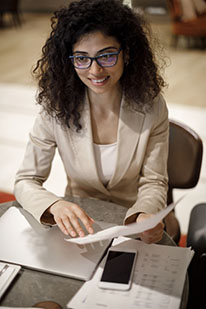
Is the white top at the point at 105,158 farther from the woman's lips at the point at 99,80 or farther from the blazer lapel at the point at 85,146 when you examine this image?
the woman's lips at the point at 99,80

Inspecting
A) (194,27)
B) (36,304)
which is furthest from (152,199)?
(194,27)

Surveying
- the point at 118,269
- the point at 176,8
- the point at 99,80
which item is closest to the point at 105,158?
the point at 99,80

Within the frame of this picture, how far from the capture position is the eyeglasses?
150 centimetres

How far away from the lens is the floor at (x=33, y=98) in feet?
11.2

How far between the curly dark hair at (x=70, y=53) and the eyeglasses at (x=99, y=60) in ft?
0.24

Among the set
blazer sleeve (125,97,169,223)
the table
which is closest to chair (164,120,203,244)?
blazer sleeve (125,97,169,223)

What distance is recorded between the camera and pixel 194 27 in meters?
6.81

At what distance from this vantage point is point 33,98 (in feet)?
17.2

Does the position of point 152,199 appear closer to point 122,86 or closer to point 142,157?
point 142,157

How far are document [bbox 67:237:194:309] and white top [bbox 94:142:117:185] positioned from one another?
46 cm

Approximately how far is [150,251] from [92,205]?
360 mm

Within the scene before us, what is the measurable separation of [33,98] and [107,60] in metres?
3.83

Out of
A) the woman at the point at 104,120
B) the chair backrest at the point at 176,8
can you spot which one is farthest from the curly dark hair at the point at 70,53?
the chair backrest at the point at 176,8

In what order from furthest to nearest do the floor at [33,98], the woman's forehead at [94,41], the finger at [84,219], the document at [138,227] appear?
the floor at [33,98], the woman's forehead at [94,41], the finger at [84,219], the document at [138,227]
